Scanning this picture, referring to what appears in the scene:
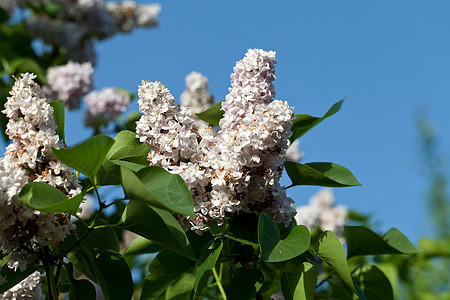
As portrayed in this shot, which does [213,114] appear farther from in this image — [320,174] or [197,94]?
[197,94]

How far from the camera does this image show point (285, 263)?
3.29ft

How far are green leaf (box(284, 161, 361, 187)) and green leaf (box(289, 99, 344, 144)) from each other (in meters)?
0.09

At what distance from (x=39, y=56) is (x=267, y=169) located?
3.28 meters

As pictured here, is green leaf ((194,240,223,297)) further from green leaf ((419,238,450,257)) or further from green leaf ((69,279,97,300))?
green leaf ((419,238,450,257))

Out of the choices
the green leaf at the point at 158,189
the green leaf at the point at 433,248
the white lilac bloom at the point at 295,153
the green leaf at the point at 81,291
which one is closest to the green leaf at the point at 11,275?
the green leaf at the point at 81,291

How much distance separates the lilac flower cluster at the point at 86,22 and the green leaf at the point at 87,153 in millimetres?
3210

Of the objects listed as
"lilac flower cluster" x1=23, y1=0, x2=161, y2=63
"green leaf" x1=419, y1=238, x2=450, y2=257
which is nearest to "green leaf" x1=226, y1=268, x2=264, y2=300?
"green leaf" x1=419, y1=238, x2=450, y2=257

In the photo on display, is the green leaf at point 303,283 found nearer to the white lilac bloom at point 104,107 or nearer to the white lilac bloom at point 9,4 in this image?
the white lilac bloom at point 104,107

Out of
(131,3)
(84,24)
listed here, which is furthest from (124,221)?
(131,3)

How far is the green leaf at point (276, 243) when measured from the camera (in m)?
0.71

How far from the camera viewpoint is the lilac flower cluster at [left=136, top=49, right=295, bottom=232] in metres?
0.78

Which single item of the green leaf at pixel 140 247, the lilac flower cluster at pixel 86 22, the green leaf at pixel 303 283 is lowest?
the green leaf at pixel 303 283

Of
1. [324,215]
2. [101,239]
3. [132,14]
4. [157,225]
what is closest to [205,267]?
[157,225]

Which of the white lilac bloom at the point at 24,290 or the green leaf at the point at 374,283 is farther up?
the green leaf at the point at 374,283
